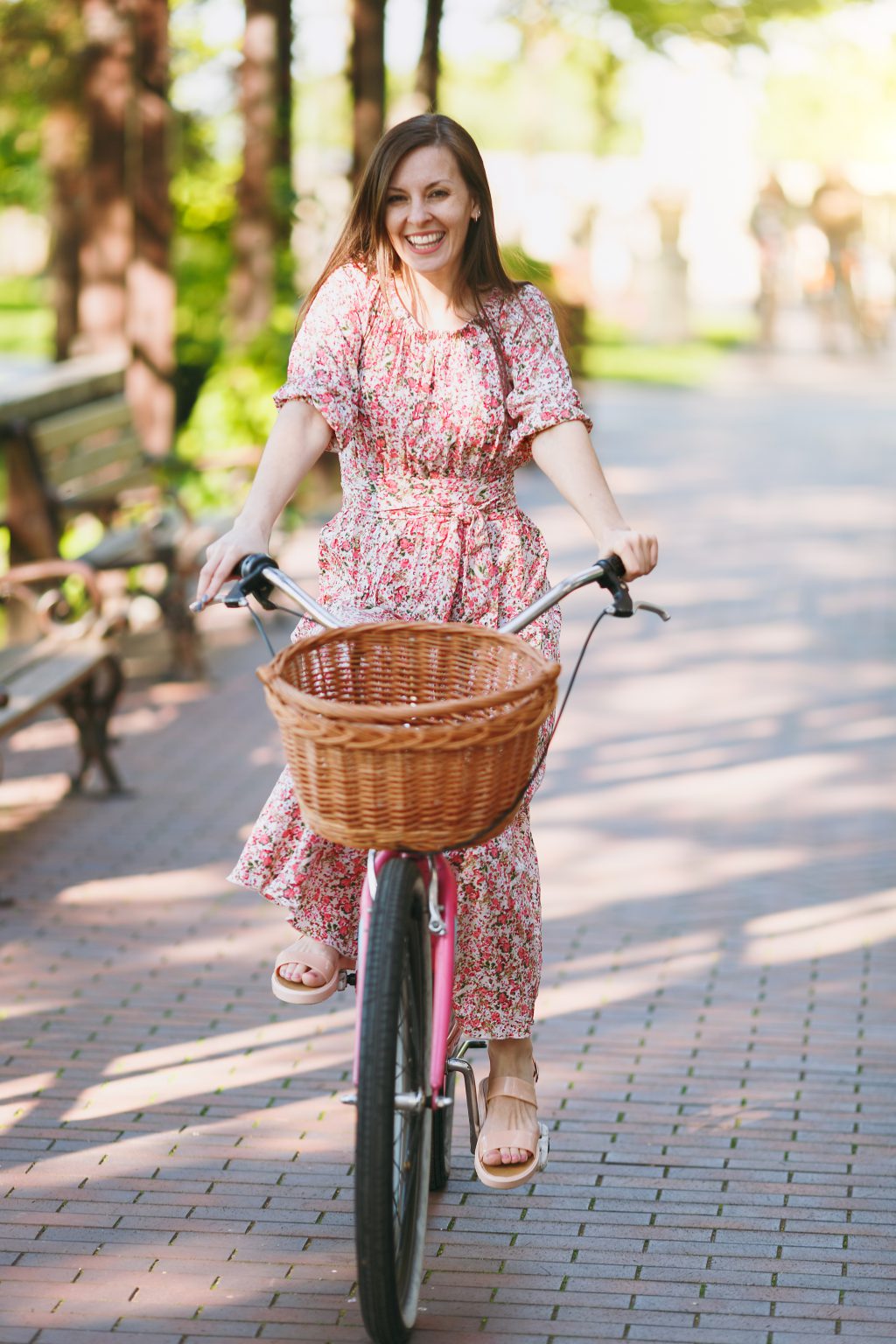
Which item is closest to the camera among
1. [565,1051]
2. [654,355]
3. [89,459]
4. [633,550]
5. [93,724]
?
[633,550]

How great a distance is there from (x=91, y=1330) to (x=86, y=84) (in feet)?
29.8

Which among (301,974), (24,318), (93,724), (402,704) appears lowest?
(24,318)

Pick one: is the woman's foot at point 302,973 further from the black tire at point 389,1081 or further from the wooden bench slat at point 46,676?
the wooden bench slat at point 46,676

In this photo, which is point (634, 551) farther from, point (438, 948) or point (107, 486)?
point (107, 486)

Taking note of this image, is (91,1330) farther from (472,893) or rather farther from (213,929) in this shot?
(213,929)

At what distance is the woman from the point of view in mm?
3453

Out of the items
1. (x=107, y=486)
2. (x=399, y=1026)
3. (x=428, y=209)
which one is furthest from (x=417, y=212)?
(x=107, y=486)

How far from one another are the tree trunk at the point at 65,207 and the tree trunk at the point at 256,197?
87.3 inches

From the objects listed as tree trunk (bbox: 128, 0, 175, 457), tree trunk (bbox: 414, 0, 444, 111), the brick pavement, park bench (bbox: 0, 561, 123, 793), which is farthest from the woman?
tree trunk (bbox: 414, 0, 444, 111)

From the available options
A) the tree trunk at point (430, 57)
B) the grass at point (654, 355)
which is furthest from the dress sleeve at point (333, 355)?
the grass at point (654, 355)

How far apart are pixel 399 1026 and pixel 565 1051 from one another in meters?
1.66

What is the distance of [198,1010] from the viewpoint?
16.1 ft

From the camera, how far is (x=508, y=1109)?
3555 mm

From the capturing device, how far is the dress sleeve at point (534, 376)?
347 cm
